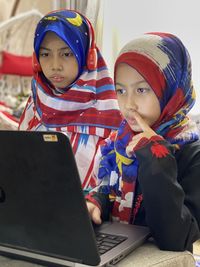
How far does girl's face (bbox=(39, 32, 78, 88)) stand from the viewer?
1.33 m

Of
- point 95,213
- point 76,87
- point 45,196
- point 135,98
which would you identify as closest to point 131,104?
point 135,98

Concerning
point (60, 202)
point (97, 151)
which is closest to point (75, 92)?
point (97, 151)

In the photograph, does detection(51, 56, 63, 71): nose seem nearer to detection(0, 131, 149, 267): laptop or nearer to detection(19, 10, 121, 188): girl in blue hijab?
detection(19, 10, 121, 188): girl in blue hijab

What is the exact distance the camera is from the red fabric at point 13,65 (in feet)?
9.36

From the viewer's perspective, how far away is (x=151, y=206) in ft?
2.47

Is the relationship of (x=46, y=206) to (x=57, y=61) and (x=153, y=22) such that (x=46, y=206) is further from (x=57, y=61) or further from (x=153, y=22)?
(x=153, y=22)

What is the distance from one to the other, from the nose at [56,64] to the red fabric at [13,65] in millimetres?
1578

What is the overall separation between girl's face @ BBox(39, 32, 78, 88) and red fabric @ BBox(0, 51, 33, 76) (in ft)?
5.02

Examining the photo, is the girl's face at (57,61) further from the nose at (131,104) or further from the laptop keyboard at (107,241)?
the laptop keyboard at (107,241)

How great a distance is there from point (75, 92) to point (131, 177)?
0.52 m

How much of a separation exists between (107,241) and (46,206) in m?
0.14

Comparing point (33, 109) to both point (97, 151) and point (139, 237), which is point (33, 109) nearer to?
point (97, 151)

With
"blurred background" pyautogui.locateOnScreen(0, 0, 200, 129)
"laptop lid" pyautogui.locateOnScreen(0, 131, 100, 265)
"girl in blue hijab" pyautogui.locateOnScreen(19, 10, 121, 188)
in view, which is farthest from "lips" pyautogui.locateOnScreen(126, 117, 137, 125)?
"blurred background" pyautogui.locateOnScreen(0, 0, 200, 129)

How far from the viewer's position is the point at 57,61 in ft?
4.34
